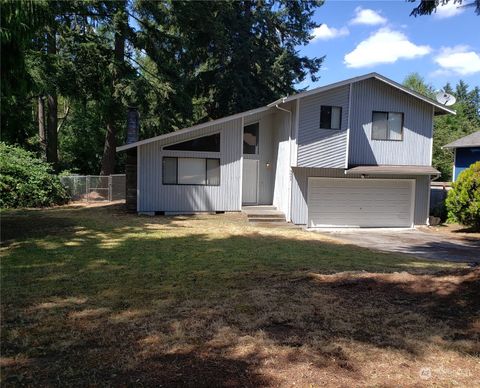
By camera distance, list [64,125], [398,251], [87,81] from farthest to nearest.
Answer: [64,125]
[87,81]
[398,251]

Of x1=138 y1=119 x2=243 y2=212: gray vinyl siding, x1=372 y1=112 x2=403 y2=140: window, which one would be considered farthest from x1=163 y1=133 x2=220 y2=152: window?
x1=372 y1=112 x2=403 y2=140: window

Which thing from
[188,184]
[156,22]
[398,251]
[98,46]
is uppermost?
[156,22]

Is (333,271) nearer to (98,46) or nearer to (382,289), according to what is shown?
(382,289)

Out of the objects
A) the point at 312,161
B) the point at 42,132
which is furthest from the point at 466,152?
the point at 42,132

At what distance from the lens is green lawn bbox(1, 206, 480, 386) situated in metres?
3.25

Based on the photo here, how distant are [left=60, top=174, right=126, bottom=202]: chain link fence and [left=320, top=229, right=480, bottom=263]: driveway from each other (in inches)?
470

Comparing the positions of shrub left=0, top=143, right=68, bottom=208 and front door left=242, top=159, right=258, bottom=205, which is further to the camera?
front door left=242, top=159, right=258, bottom=205

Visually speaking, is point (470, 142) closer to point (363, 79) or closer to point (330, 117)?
point (363, 79)

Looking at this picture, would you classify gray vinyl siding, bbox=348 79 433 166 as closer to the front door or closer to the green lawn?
the front door

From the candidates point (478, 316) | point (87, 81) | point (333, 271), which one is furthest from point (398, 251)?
point (87, 81)

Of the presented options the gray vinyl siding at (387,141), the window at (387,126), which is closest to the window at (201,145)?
the gray vinyl siding at (387,141)

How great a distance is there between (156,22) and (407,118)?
13785mm

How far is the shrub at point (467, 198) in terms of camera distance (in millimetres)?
15328

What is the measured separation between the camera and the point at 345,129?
16.3m
